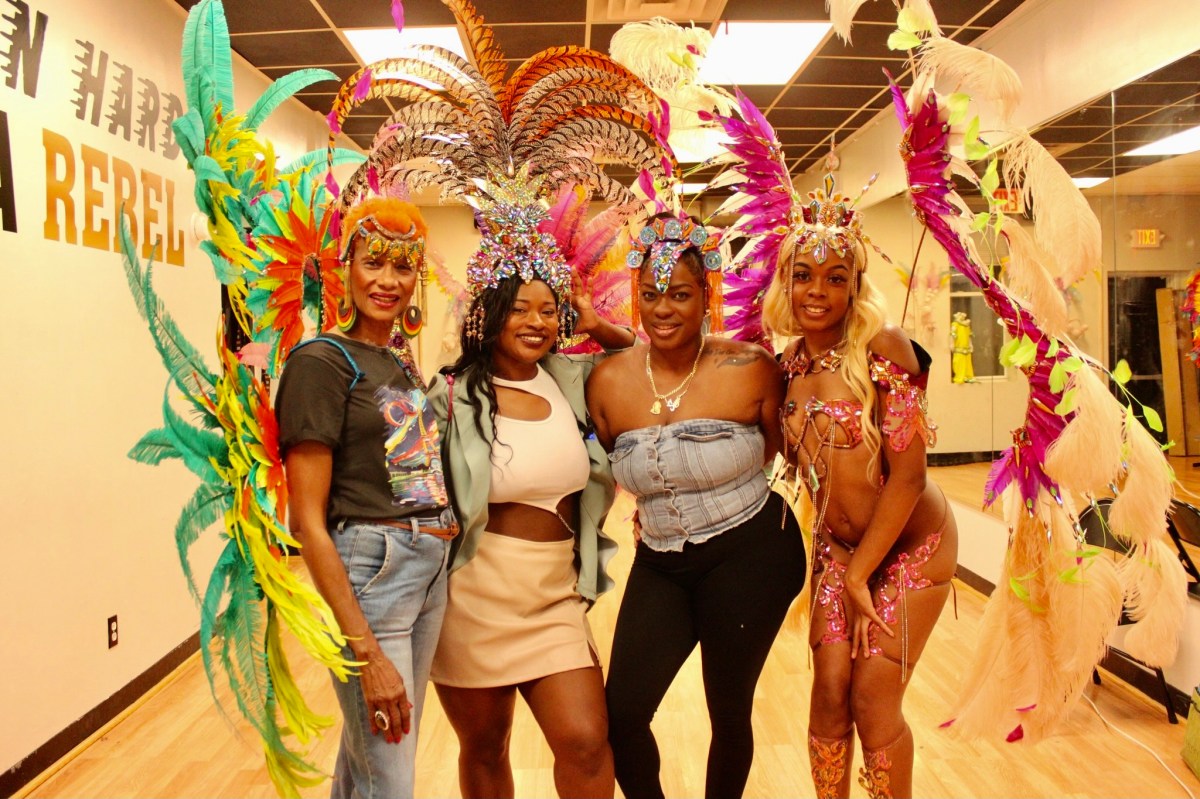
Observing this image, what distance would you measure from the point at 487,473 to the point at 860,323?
0.96 meters

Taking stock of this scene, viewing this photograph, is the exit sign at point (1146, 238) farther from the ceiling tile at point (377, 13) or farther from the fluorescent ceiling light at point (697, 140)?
the ceiling tile at point (377, 13)

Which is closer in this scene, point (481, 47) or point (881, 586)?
point (881, 586)

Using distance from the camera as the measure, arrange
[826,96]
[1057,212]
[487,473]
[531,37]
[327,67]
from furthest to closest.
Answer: [826,96] → [327,67] → [531,37] → [1057,212] → [487,473]

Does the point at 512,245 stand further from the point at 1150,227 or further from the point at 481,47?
the point at 1150,227

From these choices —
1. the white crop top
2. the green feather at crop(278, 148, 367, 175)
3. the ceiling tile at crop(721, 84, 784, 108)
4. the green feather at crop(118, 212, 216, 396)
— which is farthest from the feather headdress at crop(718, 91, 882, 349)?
the ceiling tile at crop(721, 84, 784, 108)

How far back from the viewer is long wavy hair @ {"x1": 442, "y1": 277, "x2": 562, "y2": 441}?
2.11 meters

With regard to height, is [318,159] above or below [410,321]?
above

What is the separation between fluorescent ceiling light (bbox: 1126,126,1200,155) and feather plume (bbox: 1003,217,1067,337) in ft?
5.79

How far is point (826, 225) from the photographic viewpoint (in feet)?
7.08

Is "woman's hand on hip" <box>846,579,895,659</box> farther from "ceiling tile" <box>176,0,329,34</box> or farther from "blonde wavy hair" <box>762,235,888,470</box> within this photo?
"ceiling tile" <box>176,0,329,34</box>

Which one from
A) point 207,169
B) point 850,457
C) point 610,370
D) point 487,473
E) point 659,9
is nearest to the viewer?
point 207,169

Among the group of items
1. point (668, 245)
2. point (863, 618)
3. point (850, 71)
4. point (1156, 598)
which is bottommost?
point (1156, 598)

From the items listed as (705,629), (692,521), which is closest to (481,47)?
(692,521)

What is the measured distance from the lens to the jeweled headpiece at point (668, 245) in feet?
7.16
